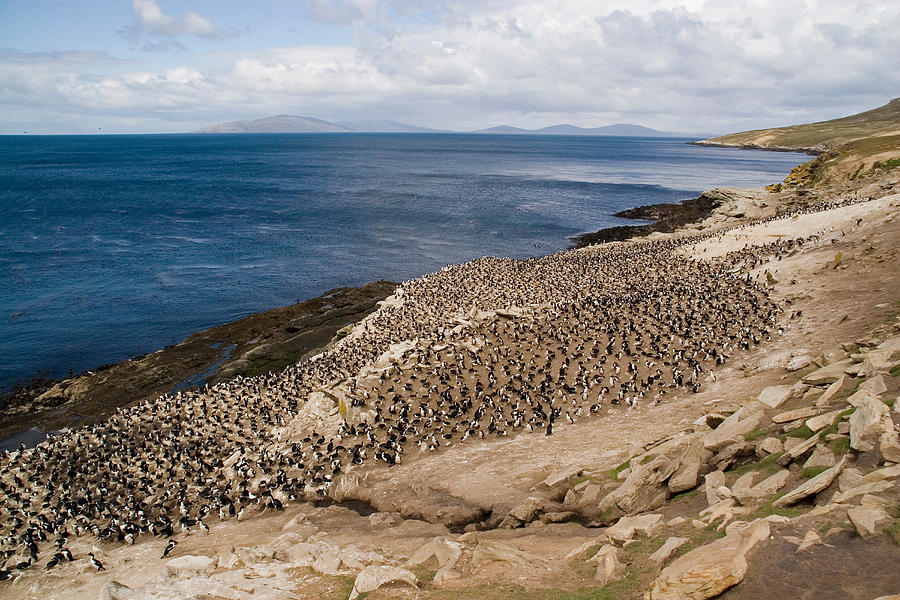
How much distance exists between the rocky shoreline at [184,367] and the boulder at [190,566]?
2392 centimetres

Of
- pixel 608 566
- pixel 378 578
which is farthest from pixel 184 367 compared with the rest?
pixel 608 566

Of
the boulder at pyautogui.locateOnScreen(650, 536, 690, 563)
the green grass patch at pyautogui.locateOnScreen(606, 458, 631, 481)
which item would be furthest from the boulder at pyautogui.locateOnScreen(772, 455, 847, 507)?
the green grass patch at pyautogui.locateOnScreen(606, 458, 631, 481)

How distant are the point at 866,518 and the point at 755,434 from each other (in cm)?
544

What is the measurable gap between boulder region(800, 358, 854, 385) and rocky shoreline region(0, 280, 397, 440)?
31.3 m

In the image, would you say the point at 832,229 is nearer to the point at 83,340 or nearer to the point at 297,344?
the point at 297,344

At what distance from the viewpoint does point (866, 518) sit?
933 centimetres

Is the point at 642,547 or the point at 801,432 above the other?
the point at 801,432

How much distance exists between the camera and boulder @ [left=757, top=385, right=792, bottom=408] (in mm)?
16172

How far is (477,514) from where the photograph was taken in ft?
55.4

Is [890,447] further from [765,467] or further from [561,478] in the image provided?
[561,478]

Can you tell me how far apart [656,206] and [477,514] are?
9534cm

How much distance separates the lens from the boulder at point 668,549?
10734mm

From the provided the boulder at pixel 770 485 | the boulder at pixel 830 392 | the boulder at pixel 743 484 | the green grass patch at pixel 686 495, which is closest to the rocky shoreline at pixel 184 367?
the green grass patch at pixel 686 495

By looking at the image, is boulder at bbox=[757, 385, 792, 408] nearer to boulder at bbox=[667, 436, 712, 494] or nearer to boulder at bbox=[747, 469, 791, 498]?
boulder at bbox=[667, 436, 712, 494]
